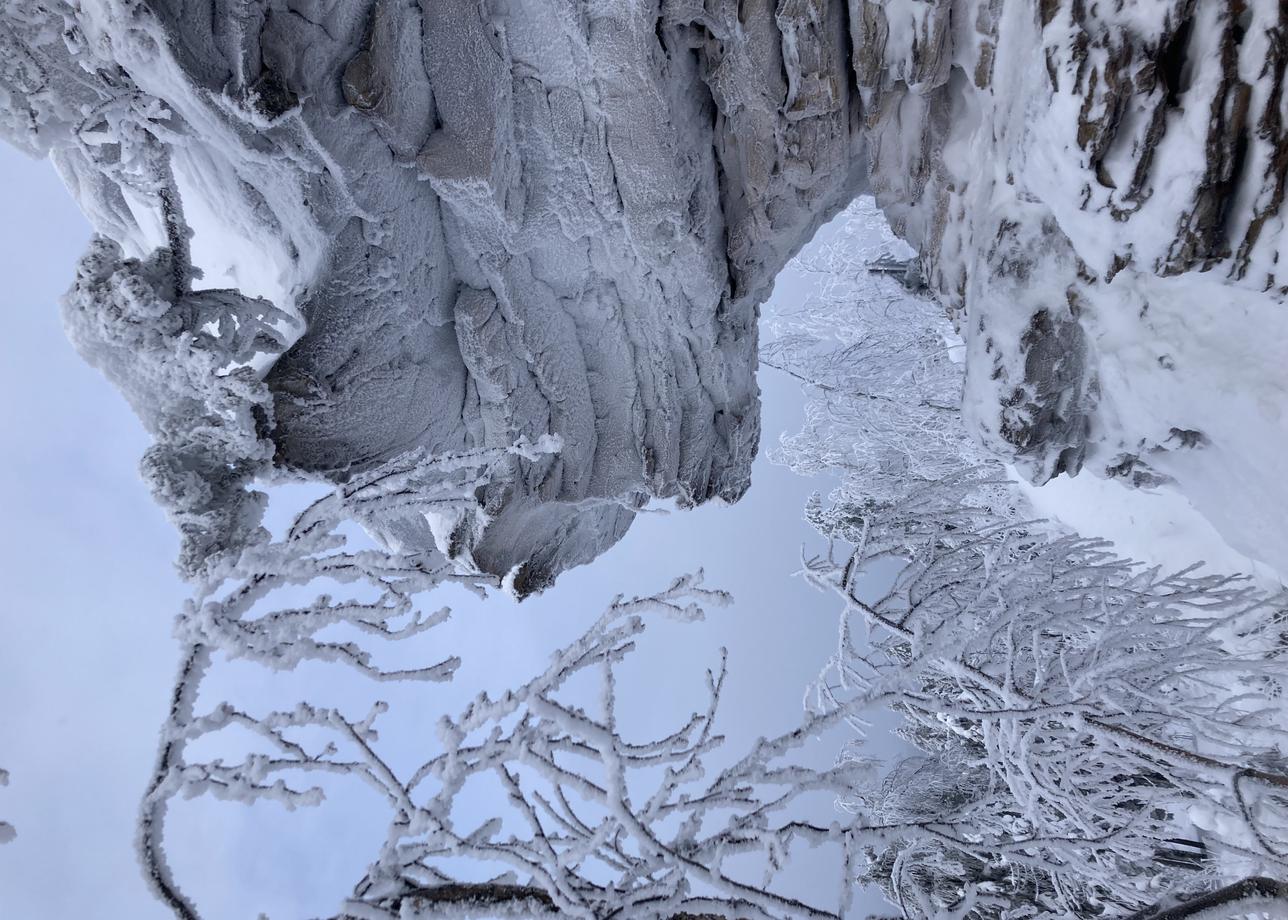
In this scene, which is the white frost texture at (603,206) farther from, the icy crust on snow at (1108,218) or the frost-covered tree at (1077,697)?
the frost-covered tree at (1077,697)

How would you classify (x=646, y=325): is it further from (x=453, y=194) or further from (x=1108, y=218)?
(x=1108, y=218)

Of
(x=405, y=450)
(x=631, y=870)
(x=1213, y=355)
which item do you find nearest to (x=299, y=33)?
(x=405, y=450)

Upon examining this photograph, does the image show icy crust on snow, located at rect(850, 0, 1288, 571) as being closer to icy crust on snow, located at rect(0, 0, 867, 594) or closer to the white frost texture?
the white frost texture

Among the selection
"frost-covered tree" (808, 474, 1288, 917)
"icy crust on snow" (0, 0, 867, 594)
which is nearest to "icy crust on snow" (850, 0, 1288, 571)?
"icy crust on snow" (0, 0, 867, 594)

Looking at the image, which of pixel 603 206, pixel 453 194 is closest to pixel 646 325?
pixel 603 206

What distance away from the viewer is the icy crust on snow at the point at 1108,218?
6.53 ft

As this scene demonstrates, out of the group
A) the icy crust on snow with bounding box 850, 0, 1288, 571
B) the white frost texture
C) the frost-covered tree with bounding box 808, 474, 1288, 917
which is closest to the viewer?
the icy crust on snow with bounding box 850, 0, 1288, 571

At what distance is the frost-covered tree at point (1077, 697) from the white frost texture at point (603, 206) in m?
1.00

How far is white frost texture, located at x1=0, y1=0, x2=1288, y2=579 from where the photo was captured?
220cm

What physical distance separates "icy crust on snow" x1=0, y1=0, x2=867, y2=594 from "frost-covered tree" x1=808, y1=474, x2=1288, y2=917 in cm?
195

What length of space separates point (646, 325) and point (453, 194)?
1.51 metres

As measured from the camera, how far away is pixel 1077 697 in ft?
12.0

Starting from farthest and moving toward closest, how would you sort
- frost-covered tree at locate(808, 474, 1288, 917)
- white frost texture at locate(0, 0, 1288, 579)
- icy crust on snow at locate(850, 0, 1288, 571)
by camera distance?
frost-covered tree at locate(808, 474, 1288, 917) < white frost texture at locate(0, 0, 1288, 579) < icy crust on snow at locate(850, 0, 1288, 571)

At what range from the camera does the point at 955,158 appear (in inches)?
133
